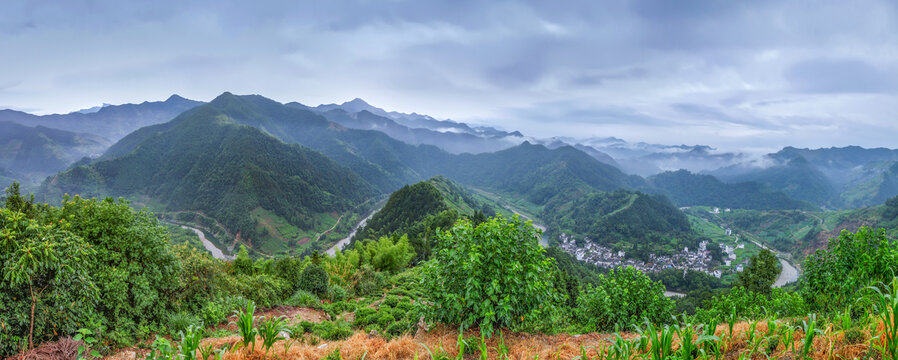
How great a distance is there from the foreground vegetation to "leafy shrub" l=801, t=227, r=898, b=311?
0.05 metres

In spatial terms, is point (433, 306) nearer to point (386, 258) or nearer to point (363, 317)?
point (363, 317)

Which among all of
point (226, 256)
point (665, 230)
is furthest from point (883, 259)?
point (665, 230)

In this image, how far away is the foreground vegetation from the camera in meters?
5.67

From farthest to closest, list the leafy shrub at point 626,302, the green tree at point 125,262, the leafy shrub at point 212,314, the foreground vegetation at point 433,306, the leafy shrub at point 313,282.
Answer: the leafy shrub at point 313,282 < the leafy shrub at point 626,302 < the leafy shrub at point 212,314 < the green tree at point 125,262 < the foreground vegetation at point 433,306

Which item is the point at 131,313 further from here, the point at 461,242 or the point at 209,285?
the point at 461,242

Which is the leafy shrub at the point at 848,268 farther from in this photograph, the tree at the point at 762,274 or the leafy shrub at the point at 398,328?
the tree at the point at 762,274

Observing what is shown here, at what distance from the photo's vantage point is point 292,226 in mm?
165125

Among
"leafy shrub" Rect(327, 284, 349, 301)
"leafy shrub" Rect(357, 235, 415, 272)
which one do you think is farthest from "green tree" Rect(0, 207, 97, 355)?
"leafy shrub" Rect(357, 235, 415, 272)

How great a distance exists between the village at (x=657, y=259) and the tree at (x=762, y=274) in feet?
362

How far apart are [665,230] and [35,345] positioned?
230 meters

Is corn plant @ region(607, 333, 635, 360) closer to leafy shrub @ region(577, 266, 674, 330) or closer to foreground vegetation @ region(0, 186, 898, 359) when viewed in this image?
foreground vegetation @ region(0, 186, 898, 359)

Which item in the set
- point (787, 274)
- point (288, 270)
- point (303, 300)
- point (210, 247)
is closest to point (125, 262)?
point (303, 300)

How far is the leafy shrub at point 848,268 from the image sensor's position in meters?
9.59

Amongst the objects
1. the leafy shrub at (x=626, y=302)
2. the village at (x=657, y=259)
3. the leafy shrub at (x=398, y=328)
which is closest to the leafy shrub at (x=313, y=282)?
the leafy shrub at (x=398, y=328)
